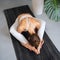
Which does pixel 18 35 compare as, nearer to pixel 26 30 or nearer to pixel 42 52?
pixel 26 30

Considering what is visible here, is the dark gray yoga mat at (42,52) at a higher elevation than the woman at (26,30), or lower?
lower

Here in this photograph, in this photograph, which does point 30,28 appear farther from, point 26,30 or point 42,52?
point 42,52

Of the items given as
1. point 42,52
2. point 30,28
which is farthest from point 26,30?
point 42,52

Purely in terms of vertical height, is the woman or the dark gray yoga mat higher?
the woman

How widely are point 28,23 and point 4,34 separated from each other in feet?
0.53

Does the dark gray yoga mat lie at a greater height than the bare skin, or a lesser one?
lesser

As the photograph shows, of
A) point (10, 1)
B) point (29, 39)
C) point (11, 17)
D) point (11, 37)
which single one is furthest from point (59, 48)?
point (10, 1)

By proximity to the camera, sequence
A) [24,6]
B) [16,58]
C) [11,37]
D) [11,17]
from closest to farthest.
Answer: [16,58]
[11,37]
[11,17]
[24,6]

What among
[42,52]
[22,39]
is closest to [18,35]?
[22,39]

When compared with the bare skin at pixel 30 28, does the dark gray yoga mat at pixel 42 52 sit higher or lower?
lower

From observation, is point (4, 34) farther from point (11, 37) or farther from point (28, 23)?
point (28, 23)

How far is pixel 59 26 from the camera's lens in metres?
0.86

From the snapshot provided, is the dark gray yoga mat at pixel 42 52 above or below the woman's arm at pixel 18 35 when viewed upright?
below

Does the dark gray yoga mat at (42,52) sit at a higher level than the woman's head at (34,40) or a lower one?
lower
